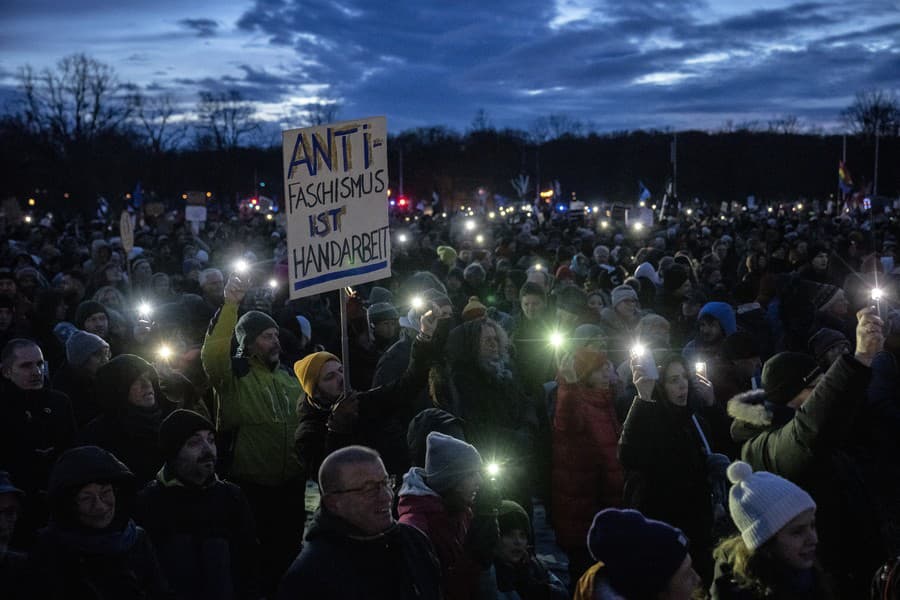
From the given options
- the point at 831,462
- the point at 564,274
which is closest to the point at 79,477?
the point at 831,462

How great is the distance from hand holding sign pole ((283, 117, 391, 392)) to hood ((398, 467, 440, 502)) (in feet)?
4.09

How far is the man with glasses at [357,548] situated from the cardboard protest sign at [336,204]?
1.75 metres

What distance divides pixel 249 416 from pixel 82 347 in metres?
1.46

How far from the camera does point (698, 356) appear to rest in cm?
625

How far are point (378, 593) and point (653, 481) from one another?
1834 mm

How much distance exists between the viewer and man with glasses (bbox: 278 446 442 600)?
2.88 metres

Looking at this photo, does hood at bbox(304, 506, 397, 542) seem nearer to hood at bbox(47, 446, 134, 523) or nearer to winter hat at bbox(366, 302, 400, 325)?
hood at bbox(47, 446, 134, 523)

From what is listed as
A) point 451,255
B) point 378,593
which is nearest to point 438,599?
point 378,593

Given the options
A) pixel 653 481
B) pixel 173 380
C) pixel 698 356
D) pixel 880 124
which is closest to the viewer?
pixel 653 481

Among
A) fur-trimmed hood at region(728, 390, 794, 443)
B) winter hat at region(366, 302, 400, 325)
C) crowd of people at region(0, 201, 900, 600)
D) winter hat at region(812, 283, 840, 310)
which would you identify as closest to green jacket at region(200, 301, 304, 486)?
crowd of people at region(0, 201, 900, 600)

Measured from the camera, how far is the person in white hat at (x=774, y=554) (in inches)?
123

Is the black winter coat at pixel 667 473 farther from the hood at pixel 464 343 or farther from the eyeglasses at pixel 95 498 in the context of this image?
the eyeglasses at pixel 95 498

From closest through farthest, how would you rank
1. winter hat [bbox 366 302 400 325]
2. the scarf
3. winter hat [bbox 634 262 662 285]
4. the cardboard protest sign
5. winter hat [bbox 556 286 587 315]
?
1. the scarf
2. the cardboard protest sign
3. winter hat [bbox 366 302 400 325]
4. winter hat [bbox 556 286 587 315]
5. winter hat [bbox 634 262 662 285]

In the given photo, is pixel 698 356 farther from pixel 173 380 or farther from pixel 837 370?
pixel 173 380
